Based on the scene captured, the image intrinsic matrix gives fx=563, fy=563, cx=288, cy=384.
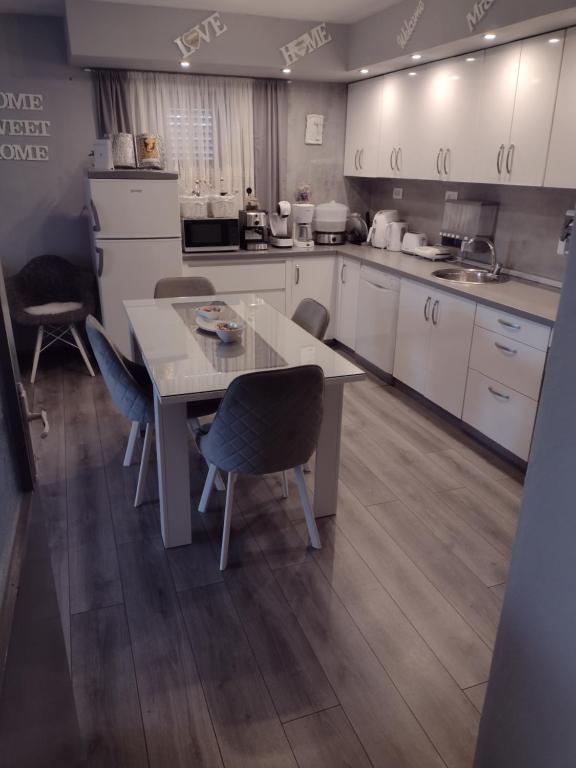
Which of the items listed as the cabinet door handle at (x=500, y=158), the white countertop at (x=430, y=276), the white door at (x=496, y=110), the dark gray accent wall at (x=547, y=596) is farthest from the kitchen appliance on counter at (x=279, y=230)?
the dark gray accent wall at (x=547, y=596)

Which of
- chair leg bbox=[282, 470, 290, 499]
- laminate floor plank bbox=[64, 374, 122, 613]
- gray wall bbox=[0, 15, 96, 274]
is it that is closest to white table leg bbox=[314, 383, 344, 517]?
chair leg bbox=[282, 470, 290, 499]

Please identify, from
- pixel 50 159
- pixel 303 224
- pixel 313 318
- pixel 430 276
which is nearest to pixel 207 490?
pixel 313 318

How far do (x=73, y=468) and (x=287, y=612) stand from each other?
61.4 inches

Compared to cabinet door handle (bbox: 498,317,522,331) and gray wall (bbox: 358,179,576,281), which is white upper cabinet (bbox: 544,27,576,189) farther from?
cabinet door handle (bbox: 498,317,522,331)

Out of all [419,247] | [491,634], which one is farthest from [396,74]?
[491,634]

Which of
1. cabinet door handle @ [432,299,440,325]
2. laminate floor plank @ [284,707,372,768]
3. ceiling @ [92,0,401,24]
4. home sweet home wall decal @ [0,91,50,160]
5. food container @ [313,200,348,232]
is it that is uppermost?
ceiling @ [92,0,401,24]

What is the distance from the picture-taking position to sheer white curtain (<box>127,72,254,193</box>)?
14.5 ft

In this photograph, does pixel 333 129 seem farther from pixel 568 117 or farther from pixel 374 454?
pixel 374 454

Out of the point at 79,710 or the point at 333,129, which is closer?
the point at 79,710

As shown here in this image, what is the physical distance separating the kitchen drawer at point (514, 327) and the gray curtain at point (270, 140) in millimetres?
2513

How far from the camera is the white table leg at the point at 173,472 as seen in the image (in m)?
2.27

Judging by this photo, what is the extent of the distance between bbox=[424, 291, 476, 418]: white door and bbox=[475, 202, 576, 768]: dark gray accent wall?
239 cm

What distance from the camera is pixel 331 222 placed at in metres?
4.96

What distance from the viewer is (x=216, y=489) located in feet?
9.45
